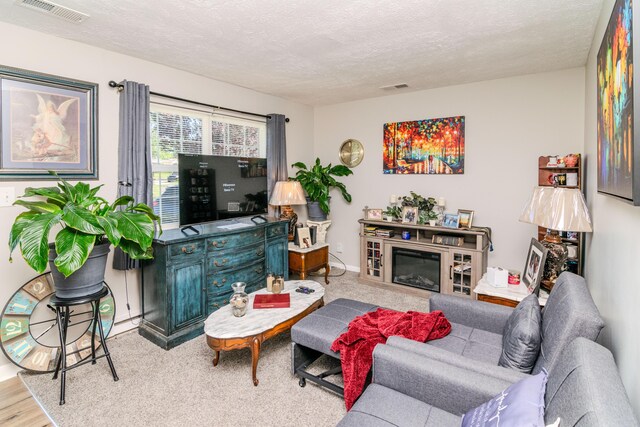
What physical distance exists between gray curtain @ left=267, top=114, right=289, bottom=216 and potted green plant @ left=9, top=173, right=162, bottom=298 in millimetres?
2054

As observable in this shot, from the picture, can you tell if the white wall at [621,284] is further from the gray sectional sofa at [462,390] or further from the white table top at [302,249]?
the white table top at [302,249]

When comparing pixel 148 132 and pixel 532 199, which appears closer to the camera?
pixel 532 199

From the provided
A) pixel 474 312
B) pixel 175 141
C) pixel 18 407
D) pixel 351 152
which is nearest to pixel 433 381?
pixel 474 312

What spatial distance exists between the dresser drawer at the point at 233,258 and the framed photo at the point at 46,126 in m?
1.24

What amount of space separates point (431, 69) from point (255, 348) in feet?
10.2

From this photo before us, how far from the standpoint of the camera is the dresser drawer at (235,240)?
10.5 ft

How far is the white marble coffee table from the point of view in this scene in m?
2.29

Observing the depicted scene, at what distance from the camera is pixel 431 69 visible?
11.4ft

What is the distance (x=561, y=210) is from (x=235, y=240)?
9.08ft

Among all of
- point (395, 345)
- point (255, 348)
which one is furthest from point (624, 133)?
point (255, 348)

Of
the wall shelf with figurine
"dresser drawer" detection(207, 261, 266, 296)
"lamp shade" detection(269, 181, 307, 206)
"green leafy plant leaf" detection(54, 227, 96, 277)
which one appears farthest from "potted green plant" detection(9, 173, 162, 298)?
the wall shelf with figurine

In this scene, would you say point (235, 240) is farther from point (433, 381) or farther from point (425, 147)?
point (425, 147)

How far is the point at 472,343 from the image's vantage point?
2.10 meters

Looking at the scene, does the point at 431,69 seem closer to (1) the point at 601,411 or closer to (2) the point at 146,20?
(2) the point at 146,20
